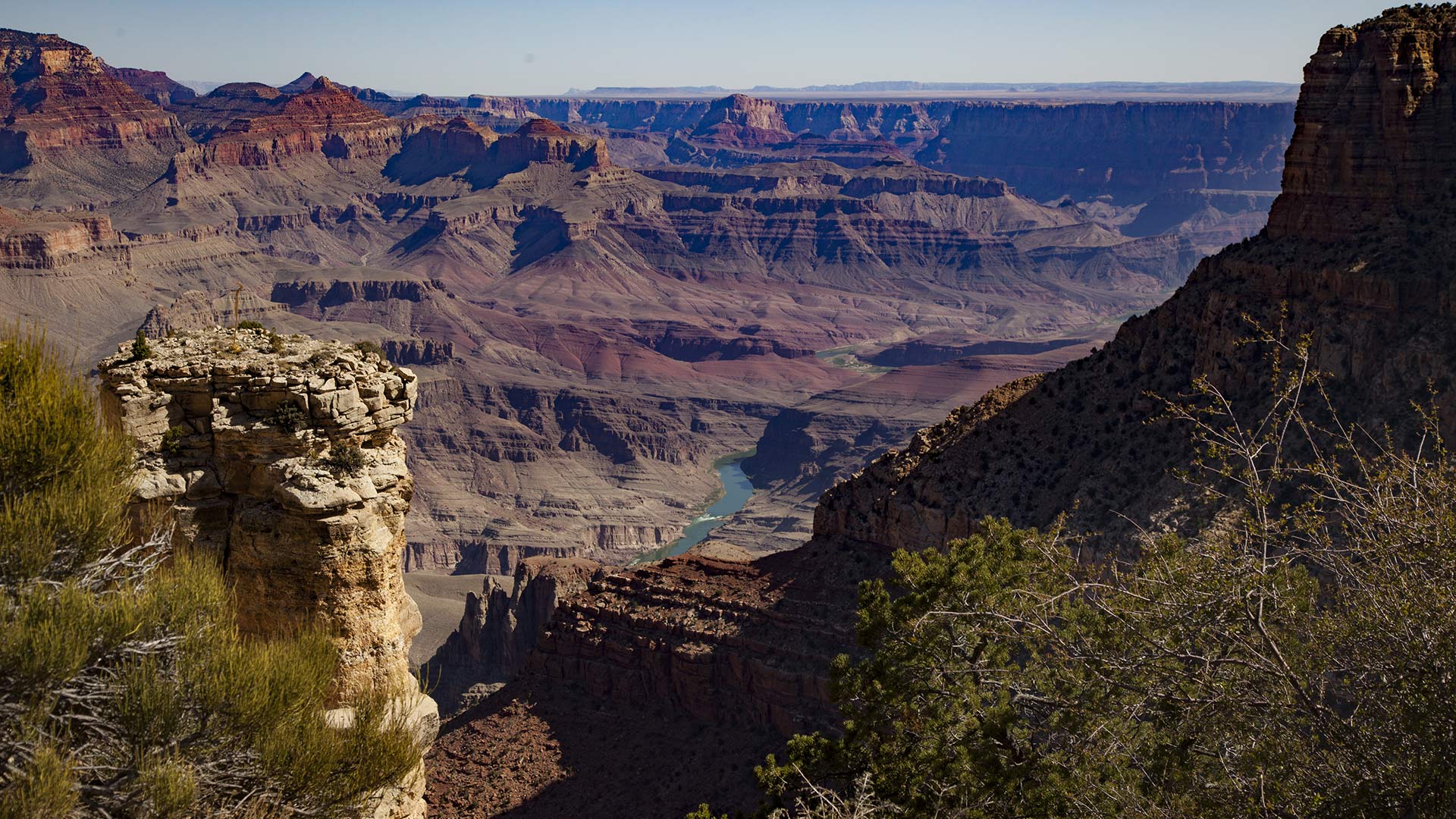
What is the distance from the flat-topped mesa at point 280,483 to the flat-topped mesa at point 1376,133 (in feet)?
129

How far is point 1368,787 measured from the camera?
16.4 m

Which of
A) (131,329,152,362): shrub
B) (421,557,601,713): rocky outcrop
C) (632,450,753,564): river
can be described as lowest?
(632,450,753,564): river

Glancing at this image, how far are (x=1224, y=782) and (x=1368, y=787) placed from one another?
7.77 feet

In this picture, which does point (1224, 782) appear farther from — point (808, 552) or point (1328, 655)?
point (808, 552)

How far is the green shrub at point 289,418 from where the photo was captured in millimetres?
21328

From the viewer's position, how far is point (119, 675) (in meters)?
16.2

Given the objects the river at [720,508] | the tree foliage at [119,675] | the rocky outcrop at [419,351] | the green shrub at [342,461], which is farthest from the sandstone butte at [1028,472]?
the rocky outcrop at [419,351]

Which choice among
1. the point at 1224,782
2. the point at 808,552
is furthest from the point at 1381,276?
the point at 1224,782

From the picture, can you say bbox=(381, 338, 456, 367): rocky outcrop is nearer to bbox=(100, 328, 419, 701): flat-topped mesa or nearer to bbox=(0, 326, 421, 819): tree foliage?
bbox=(100, 328, 419, 701): flat-topped mesa

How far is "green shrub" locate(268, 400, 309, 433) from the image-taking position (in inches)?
840

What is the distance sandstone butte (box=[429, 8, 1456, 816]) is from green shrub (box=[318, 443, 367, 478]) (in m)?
18.7

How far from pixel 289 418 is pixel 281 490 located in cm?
124

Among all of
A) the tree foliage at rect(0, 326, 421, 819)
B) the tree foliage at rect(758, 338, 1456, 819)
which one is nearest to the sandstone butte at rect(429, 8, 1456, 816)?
the tree foliage at rect(758, 338, 1456, 819)

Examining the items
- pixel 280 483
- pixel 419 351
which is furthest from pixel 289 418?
pixel 419 351
